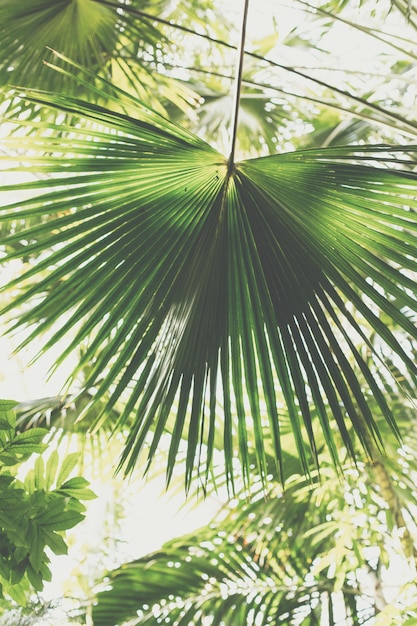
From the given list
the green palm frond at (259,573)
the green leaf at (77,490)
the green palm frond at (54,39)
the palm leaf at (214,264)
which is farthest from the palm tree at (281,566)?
the green palm frond at (54,39)

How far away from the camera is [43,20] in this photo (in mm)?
1560

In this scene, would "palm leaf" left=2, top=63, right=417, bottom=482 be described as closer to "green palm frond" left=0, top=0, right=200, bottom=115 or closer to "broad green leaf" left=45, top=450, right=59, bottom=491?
"broad green leaf" left=45, top=450, right=59, bottom=491

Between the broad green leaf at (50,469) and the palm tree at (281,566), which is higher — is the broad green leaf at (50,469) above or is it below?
above

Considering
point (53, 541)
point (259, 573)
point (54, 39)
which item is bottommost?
point (259, 573)

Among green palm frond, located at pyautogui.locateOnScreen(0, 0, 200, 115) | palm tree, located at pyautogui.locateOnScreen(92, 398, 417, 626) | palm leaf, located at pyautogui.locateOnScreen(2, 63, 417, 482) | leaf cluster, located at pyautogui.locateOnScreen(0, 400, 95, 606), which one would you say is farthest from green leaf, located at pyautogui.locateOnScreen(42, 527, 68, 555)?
green palm frond, located at pyautogui.locateOnScreen(0, 0, 200, 115)

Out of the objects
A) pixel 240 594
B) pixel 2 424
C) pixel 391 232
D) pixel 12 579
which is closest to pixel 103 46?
pixel 391 232

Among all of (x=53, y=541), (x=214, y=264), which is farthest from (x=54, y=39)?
(x=53, y=541)

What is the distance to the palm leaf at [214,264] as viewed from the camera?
2.95 feet

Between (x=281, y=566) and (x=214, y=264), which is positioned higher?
(x=214, y=264)

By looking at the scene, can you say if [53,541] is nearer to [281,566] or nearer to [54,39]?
[281,566]

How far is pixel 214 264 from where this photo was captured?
3.28 ft

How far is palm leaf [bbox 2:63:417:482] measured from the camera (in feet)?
2.95

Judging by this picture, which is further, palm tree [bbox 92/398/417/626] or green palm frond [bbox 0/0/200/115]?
palm tree [bbox 92/398/417/626]

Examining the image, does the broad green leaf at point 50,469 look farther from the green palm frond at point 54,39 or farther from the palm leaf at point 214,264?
the green palm frond at point 54,39
